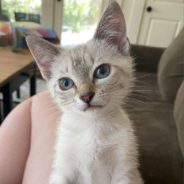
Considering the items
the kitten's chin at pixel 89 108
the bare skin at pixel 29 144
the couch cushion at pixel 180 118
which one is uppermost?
the kitten's chin at pixel 89 108

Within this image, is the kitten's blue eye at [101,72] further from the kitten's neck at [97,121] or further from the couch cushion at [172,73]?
the couch cushion at [172,73]

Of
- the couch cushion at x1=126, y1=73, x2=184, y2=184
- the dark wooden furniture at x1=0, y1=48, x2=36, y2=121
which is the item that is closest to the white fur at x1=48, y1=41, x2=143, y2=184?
the couch cushion at x1=126, y1=73, x2=184, y2=184

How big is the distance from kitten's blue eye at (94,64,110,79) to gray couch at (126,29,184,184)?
209 mm

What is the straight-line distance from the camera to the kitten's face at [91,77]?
0.58 meters

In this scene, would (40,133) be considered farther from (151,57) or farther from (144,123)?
(151,57)

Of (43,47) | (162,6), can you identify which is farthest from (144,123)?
(162,6)

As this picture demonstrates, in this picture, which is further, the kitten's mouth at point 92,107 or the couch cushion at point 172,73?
the couch cushion at point 172,73

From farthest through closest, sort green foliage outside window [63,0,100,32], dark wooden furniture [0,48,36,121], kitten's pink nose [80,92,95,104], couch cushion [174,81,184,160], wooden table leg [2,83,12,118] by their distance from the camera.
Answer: green foliage outside window [63,0,100,32] → wooden table leg [2,83,12,118] → dark wooden furniture [0,48,36,121] → couch cushion [174,81,184,160] → kitten's pink nose [80,92,95,104]

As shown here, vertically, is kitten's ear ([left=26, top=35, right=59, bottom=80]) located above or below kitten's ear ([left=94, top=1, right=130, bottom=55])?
below

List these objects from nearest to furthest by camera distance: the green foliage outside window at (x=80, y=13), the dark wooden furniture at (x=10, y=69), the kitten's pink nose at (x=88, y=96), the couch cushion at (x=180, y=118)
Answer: the kitten's pink nose at (x=88, y=96)
the couch cushion at (x=180, y=118)
the dark wooden furniture at (x=10, y=69)
the green foliage outside window at (x=80, y=13)

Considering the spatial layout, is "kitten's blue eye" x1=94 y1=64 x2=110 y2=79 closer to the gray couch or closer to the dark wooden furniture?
the gray couch

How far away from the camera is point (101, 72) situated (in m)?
0.61

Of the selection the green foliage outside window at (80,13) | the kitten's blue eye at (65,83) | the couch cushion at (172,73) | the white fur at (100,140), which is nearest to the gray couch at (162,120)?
the couch cushion at (172,73)

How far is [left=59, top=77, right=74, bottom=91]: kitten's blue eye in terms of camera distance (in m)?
0.62
